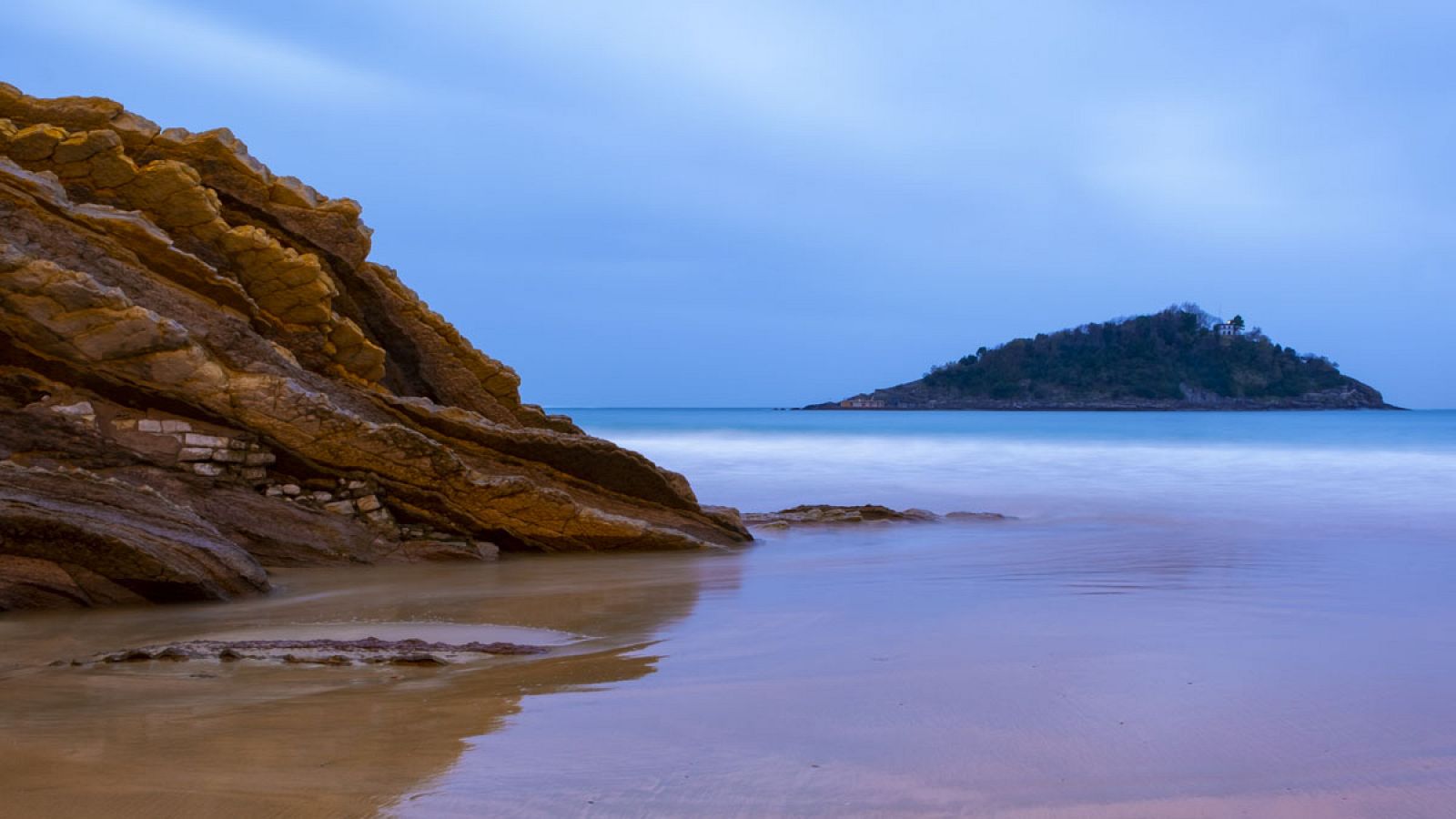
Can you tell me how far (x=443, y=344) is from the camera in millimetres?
12016

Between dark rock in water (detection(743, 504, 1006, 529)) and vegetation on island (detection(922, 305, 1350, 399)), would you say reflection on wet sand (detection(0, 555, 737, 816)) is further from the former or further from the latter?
vegetation on island (detection(922, 305, 1350, 399))

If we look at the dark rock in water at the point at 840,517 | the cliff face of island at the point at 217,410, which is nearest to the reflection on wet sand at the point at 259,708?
the cliff face of island at the point at 217,410

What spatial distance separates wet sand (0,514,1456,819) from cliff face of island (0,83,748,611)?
0.71 m

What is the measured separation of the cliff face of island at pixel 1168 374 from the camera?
116 m

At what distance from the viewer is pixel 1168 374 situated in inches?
4579

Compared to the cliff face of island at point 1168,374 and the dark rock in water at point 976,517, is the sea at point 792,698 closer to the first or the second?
the dark rock in water at point 976,517

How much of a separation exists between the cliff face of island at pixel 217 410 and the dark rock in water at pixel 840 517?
215cm

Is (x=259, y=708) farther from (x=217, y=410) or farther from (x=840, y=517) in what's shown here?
(x=840, y=517)

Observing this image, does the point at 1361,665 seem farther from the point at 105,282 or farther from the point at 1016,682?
the point at 105,282

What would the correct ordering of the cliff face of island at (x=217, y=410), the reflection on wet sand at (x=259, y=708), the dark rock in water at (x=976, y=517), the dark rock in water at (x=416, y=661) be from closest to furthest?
the reflection on wet sand at (x=259, y=708) → the dark rock in water at (x=416, y=661) → the cliff face of island at (x=217, y=410) → the dark rock in water at (x=976, y=517)

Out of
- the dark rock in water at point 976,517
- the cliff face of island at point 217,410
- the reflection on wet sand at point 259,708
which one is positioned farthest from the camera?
the dark rock in water at point 976,517

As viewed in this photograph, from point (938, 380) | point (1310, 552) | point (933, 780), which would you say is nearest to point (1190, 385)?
point (938, 380)

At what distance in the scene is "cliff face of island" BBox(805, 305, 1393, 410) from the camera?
116m

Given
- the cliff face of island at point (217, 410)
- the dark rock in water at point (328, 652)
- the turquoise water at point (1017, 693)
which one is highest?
the cliff face of island at point (217, 410)
